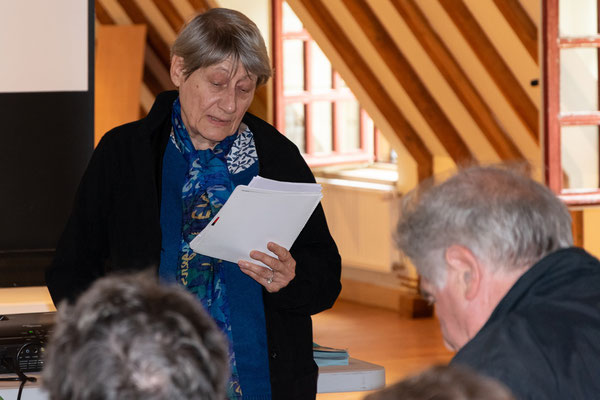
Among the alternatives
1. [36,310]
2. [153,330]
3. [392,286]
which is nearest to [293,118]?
[392,286]

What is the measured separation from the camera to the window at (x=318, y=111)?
27.3ft

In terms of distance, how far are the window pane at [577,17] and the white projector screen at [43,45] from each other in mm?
2880

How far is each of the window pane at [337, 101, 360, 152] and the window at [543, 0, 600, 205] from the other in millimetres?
2933

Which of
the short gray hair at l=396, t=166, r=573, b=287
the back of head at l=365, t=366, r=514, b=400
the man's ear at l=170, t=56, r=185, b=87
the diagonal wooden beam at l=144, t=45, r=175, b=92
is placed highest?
the diagonal wooden beam at l=144, t=45, r=175, b=92

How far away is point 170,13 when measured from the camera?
8883mm

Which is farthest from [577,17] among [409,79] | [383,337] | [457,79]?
[383,337]

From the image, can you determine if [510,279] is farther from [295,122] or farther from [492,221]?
[295,122]

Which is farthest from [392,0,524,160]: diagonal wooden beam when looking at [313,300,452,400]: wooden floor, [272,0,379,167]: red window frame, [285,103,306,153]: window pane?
[285,103,306,153]: window pane

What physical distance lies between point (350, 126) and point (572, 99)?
320cm

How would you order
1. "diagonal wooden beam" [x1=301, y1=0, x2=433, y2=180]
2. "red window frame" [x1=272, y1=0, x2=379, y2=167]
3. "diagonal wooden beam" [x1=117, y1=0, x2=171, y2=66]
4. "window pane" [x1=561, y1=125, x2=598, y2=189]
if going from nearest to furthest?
"window pane" [x1=561, y1=125, x2=598, y2=189] < "diagonal wooden beam" [x1=301, y1=0, x2=433, y2=180] < "red window frame" [x1=272, y1=0, x2=379, y2=167] < "diagonal wooden beam" [x1=117, y1=0, x2=171, y2=66]

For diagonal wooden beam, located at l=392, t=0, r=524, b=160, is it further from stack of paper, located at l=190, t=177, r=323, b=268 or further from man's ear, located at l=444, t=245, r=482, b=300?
man's ear, located at l=444, t=245, r=482, b=300

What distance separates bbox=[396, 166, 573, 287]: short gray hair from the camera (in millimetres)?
1429

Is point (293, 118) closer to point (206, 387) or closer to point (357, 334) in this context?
point (357, 334)

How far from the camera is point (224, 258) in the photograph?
2.10m
